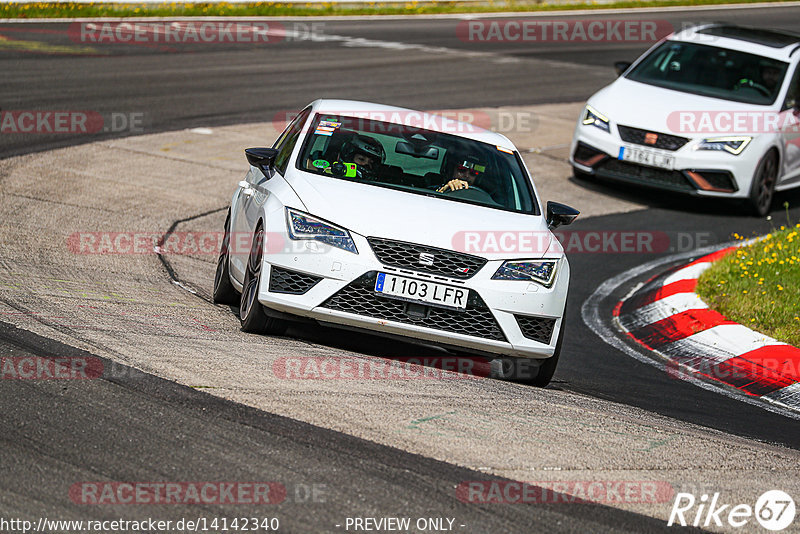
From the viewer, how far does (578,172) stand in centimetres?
1503

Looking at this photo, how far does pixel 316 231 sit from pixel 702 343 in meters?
3.61

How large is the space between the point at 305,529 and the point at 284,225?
3.01m

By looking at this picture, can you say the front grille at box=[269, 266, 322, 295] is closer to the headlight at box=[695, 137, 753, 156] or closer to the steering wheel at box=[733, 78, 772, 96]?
the headlight at box=[695, 137, 753, 156]

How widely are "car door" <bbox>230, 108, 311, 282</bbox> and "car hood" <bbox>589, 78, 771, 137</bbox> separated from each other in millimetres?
6316

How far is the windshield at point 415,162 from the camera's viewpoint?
7.76 metres

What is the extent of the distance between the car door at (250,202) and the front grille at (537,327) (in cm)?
176

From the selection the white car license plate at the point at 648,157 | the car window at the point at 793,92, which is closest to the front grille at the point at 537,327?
the white car license plate at the point at 648,157

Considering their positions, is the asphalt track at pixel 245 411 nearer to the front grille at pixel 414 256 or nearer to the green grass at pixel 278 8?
the front grille at pixel 414 256

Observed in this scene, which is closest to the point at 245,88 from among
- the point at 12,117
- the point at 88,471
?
the point at 12,117

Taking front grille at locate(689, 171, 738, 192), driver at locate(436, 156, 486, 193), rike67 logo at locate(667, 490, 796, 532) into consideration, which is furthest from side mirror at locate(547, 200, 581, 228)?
front grille at locate(689, 171, 738, 192)

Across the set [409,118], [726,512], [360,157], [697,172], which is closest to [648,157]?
[697,172]

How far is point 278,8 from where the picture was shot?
29.0m

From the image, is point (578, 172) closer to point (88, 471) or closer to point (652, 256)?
point (652, 256)

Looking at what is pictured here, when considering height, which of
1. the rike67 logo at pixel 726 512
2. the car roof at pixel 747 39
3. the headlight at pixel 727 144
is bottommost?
the headlight at pixel 727 144
